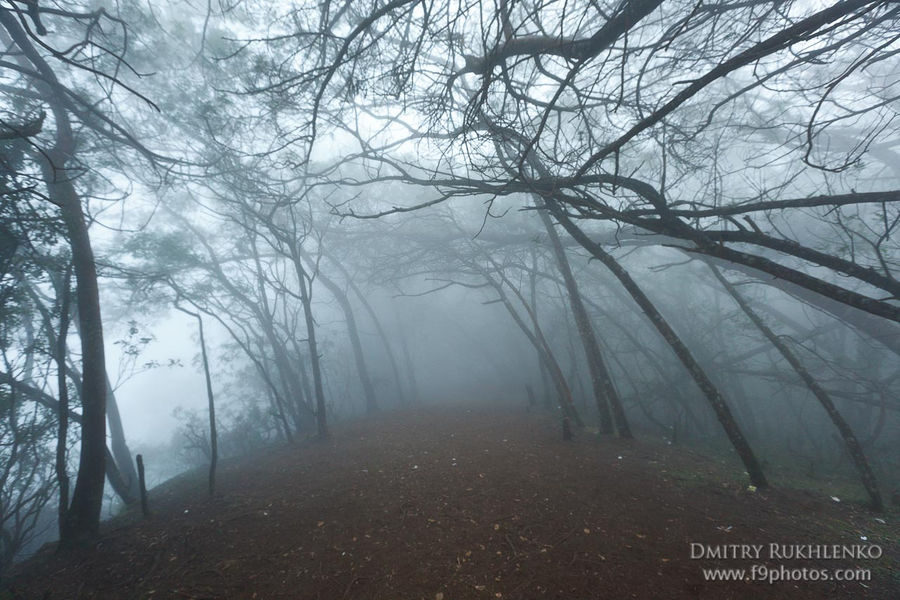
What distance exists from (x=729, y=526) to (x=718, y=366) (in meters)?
9.90

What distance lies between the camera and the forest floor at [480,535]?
3.16 metres

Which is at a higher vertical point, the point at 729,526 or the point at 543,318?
the point at 543,318

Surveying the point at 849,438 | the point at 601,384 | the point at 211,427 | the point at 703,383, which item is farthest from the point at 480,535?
the point at 849,438

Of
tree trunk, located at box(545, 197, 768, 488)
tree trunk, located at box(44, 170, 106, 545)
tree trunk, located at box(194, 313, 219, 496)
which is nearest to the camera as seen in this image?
tree trunk, located at box(545, 197, 768, 488)

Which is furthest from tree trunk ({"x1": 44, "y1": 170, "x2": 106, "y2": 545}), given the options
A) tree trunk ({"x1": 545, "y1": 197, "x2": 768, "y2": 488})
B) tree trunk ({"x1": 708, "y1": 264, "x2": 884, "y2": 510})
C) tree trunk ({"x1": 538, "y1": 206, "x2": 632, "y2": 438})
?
tree trunk ({"x1": 708, "y1": 264, "x2": 884, "y2": 510})

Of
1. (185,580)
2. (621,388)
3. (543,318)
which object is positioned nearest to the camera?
(185,580)

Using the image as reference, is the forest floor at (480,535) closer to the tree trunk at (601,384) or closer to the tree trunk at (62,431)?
the tree trunk at (62,431)

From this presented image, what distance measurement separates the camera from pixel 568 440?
699 centimetres

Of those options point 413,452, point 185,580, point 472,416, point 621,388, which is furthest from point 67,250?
point 621,388

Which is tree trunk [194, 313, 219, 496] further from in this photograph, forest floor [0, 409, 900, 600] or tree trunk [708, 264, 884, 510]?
tree trunk [708, 264, 884, 510]

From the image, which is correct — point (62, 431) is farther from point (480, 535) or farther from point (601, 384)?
point (601, 384)

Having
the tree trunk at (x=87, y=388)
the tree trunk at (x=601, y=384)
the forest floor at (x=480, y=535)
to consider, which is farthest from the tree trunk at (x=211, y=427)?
the tree trunk at (x=601, y=384)

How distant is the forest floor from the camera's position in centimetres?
316

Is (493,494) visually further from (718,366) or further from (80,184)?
(718,366)
